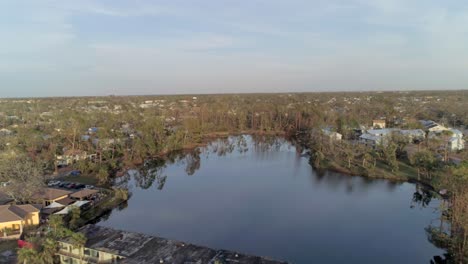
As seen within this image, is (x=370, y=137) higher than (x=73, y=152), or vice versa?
(x=370, y=137)

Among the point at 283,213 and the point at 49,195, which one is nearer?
the point at 283,213

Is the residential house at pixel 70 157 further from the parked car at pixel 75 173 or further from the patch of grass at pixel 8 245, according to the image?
the patch of grass at pixel 8 245

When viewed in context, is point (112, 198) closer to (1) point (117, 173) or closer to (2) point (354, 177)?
(1) point (117, 173)

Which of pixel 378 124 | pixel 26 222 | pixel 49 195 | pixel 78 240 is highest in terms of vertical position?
pixel 378 124

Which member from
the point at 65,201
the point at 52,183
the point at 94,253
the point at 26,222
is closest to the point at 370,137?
the point at 65,201

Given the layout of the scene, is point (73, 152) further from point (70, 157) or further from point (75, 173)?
point (75, 173)

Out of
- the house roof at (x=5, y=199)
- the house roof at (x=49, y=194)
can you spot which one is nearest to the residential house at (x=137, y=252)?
the house roof at (x=49, y=194)

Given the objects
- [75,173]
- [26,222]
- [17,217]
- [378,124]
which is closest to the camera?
[17,217]
